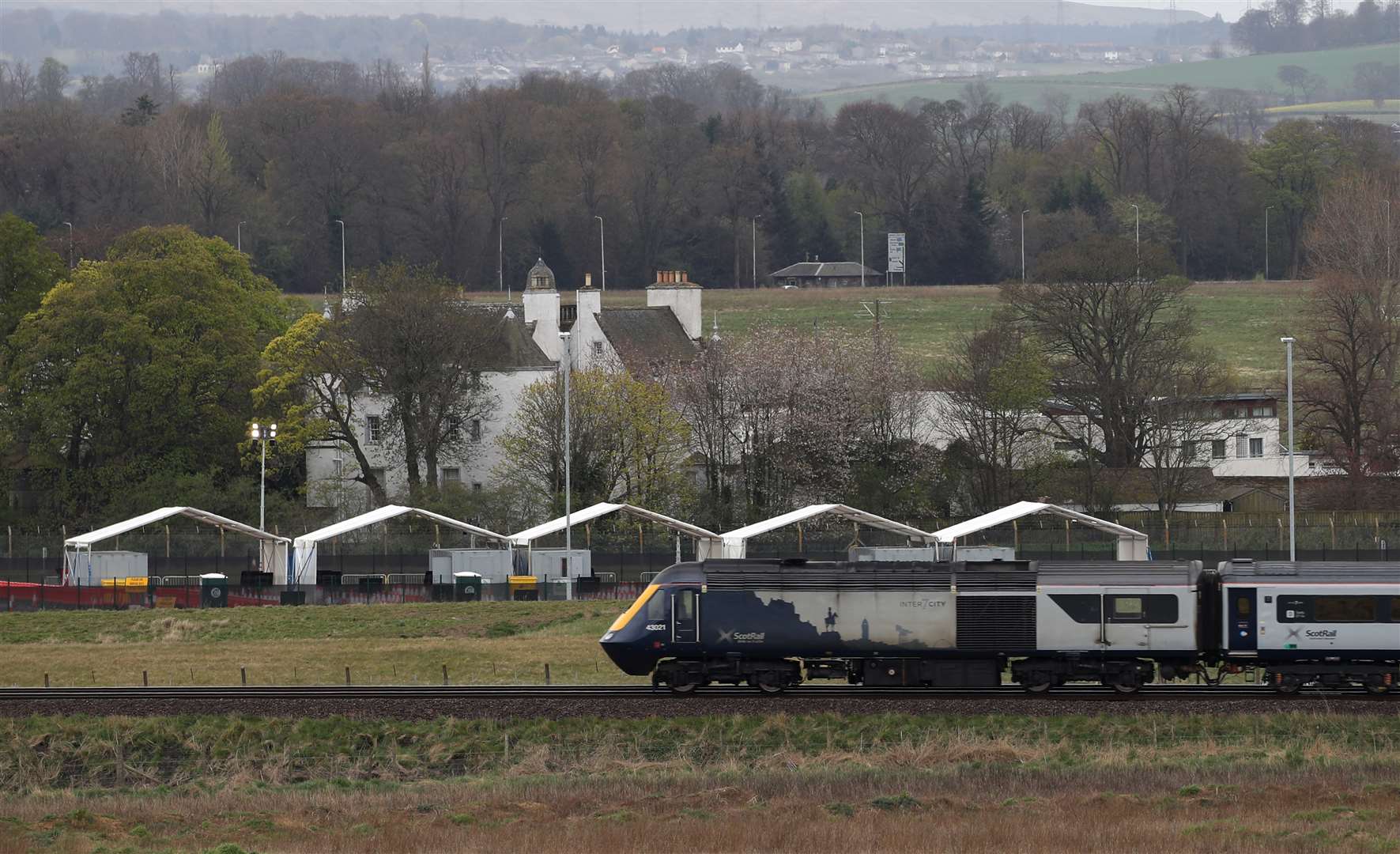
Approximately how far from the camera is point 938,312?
144250 millimetres

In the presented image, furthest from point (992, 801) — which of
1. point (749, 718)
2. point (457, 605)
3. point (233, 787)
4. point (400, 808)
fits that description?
point (457, 605)

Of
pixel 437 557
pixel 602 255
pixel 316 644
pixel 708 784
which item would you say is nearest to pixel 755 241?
pixel 602 255

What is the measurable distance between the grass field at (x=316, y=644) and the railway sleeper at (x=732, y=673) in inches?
186

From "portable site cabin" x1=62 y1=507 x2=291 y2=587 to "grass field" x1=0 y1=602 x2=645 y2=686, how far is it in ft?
19.4

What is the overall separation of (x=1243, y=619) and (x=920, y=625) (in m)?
6.17

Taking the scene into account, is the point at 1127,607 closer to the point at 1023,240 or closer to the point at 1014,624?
the point at 1014,624

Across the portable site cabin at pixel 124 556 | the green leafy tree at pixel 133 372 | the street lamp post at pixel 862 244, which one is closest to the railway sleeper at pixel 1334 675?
the portable site cabin at pixel 124 556

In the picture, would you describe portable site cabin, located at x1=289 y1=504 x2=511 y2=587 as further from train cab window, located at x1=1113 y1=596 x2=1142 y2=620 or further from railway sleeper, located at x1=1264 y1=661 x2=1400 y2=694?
railway sleeper, located at x1=1264 y1=661 x2=1400 y2=694

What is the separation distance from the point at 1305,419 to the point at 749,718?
67691mm

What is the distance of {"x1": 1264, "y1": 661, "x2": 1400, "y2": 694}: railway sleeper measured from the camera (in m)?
35.9

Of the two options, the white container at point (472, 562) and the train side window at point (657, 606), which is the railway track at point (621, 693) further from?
the white container at point (472, 562)

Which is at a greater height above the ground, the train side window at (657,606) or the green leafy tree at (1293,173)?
the green leafy tree at (1293,173)

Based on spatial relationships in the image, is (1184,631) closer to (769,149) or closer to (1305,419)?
(1305,419)

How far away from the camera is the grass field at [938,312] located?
415 feet
